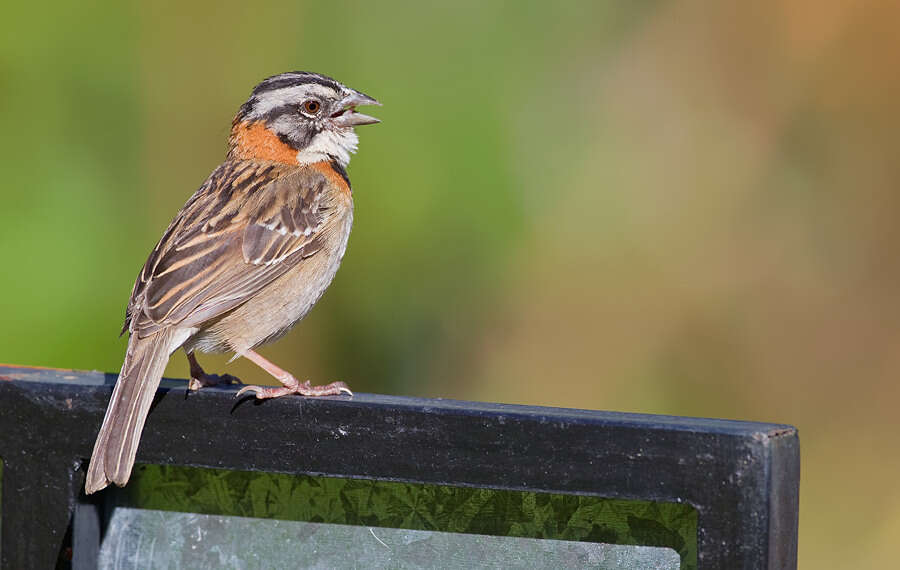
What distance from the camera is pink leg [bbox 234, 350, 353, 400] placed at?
3.00 m

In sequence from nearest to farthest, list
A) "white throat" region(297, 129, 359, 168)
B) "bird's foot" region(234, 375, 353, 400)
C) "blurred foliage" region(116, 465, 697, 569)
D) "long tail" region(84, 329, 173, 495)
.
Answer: "blurred foliage" region(116, 465, 697, 569) → "long tail" region(84, 329, 173, 495) → "bird's foot" region(234, 375, 353, 400) → "white throat" region(297, 129, 359, 168)

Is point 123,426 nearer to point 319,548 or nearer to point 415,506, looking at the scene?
point 319,548

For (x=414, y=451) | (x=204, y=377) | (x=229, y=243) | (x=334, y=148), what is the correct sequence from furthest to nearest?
1. (x=334, y=148)
2. (x=204, y=377)
3. (x=229, y=243)
4. (x=414, y=451)

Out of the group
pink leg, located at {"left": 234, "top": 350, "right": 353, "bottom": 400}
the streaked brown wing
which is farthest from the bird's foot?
the streaked brown wing

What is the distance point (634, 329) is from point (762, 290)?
409mm

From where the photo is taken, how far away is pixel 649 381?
173 inches

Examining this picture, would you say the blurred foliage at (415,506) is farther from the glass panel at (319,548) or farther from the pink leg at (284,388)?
the pink leg at (284,388)

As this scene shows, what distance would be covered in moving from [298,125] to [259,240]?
569 millimetres

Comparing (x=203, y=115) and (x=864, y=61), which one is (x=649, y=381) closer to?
(x=864, y=61)

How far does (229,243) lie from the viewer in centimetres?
396

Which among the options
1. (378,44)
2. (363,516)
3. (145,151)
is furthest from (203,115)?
(363,516)

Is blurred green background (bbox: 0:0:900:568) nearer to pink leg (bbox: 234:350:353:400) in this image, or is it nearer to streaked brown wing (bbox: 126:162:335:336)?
streaked brown wing (bbox: 126:162:335:336)

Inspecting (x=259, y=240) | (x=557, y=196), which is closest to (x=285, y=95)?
(x=259, y=240)

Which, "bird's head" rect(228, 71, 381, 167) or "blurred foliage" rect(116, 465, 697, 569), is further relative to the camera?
"bird's head" rect(228, 71, 381, 167)
